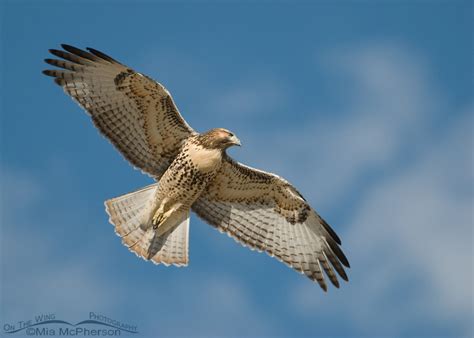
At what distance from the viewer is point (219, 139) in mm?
11953

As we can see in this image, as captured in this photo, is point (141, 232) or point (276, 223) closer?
point (141, 232)

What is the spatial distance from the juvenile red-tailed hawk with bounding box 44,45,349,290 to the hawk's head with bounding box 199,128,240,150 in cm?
1

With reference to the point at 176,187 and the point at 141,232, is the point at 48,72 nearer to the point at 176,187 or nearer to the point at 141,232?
Answer: the point at 176,187

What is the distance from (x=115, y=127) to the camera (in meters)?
12.4

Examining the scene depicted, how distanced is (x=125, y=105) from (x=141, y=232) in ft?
6.23

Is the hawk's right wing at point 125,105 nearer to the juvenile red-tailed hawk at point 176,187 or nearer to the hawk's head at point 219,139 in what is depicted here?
the juvenile red-tailed hawk at point 176,187

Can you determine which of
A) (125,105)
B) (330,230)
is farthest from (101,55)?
(330,230)

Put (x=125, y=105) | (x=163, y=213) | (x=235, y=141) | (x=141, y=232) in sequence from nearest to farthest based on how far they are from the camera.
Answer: (x=235, y=141), (x=125, y=105), (x=163, y=213), (x=141, y=232)

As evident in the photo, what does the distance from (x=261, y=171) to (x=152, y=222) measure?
178 cm

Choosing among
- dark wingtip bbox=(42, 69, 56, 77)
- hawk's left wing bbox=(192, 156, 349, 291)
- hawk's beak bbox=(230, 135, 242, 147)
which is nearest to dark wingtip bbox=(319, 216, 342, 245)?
hawk's left wing bbox=(192, 156, 349, 291)

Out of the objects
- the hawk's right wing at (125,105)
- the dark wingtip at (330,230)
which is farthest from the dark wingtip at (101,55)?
the dark wingtip at (330,230)

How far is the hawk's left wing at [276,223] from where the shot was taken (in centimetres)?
1284

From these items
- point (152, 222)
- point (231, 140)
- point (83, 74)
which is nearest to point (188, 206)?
point (152, 222)

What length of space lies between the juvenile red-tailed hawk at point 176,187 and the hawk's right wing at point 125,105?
0.01 m
